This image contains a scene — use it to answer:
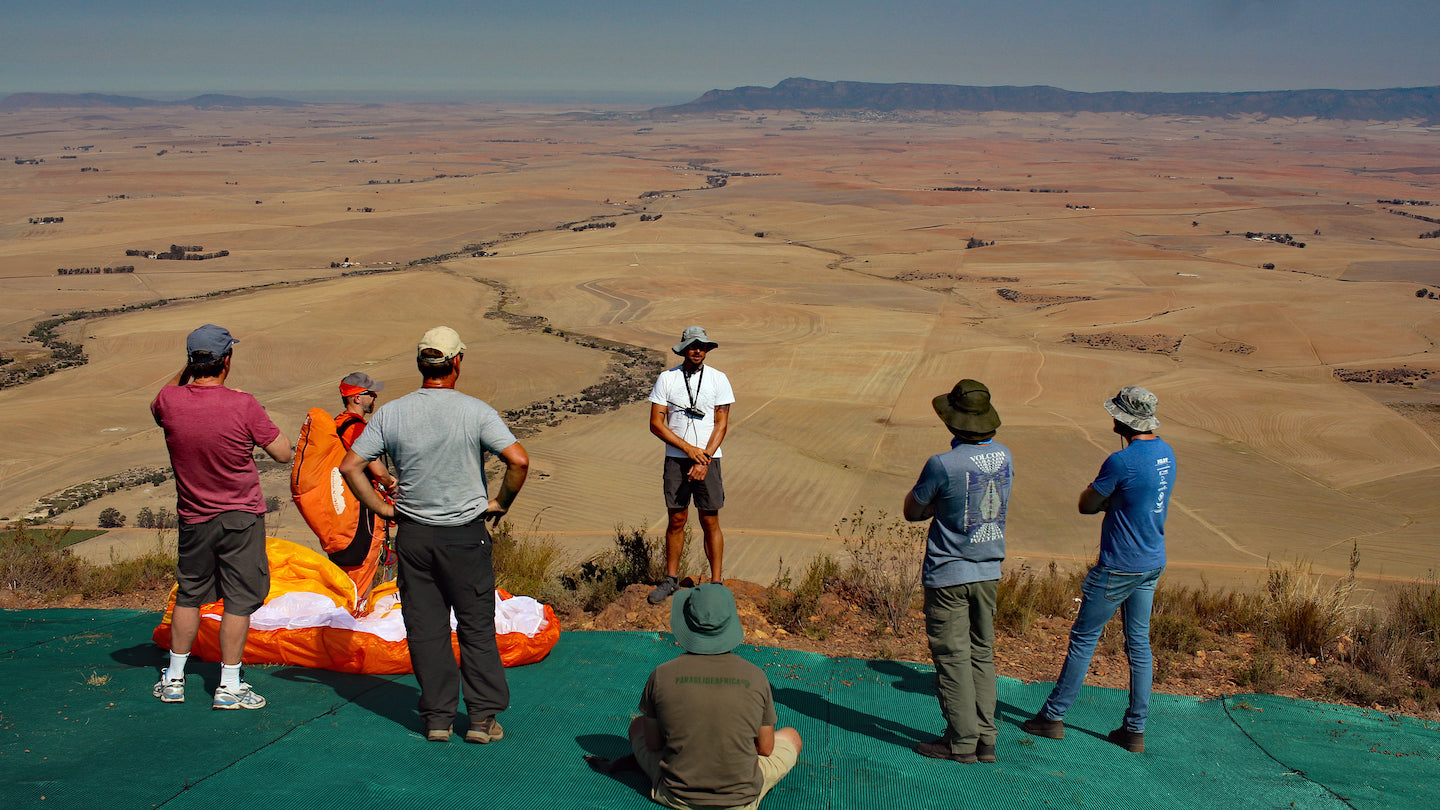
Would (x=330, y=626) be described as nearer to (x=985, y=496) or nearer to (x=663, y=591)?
(x=663, y=591)

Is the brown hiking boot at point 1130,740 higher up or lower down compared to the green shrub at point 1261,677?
higher up

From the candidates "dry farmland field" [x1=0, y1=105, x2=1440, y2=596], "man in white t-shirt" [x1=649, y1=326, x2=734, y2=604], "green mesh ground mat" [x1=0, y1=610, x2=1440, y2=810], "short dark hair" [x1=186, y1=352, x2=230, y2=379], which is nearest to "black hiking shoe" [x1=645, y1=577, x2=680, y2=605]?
"man in white t-shirt" [x1=649, y1=326, x2=734, y2=604]

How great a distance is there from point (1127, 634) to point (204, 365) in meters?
4.29

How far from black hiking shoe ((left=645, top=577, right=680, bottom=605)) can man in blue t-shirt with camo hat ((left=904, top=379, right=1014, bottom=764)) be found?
2407 millimetres

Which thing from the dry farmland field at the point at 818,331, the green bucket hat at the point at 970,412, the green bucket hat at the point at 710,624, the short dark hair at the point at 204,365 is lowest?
the dry farmland field at the point at 818,331

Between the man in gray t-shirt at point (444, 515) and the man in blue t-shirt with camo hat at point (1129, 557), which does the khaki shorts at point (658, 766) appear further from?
the man in blue t-shirt with camo hat at point (1129, 557)

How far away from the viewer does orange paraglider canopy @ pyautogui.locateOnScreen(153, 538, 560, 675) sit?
182 inches

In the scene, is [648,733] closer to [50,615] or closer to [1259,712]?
[1259,712]

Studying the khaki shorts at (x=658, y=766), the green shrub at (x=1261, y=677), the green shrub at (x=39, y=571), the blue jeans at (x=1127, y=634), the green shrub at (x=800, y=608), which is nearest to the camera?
the khaki shorts at (x=658, y=766)

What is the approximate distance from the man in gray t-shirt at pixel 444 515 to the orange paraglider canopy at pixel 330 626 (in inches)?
19.2

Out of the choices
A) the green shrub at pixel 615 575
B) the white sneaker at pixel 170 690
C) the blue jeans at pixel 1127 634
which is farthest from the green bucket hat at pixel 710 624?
the green shrub at pixel 615 575

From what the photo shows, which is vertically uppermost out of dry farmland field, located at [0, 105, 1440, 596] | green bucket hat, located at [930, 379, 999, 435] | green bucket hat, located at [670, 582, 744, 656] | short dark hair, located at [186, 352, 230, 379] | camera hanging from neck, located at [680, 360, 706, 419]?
green bucket hat, located at [930, 379, 999, 435]

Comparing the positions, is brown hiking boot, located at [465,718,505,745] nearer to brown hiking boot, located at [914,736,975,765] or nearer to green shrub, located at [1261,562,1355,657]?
brown hiking boot, located at [914,736,975,765]

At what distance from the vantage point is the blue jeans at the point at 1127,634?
426cm
